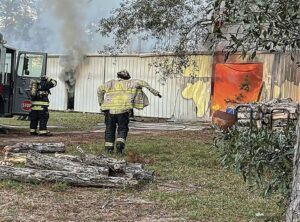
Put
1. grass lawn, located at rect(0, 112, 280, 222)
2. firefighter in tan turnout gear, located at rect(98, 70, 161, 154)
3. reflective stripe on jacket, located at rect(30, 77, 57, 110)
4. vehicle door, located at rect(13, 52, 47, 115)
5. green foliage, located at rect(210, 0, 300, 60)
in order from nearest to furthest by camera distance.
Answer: green foliage, located at rect(210, 0, 300, 60), grass lawn, located at rect(0, 112, 280, 222), firefighter in tan turnout gear, located at rect(98, 70, 161, 154), reflective stripe on jacket, located at rect(30, 77, 57, 110), vehicle door, located at rect(13, 52, 47, 115)

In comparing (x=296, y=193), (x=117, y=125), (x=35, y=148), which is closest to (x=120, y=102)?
(x=117, y=125)

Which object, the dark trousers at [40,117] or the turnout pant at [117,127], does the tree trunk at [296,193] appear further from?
the dark trousers at [40,117]

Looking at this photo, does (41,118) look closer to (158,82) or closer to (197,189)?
(197,189)

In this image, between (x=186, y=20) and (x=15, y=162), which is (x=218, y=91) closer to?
(x=186, y=20)

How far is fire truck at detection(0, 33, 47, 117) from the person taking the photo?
42.3ft

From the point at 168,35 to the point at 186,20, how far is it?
0.72 m

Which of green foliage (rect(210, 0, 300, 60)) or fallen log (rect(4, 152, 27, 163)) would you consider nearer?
green foliage (rect(210, 0, 300, 60))

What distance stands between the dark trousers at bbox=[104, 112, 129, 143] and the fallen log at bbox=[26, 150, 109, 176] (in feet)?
8.74

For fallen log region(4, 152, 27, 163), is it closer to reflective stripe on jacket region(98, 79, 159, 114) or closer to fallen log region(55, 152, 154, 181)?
fallen log region(55, 152, 154, 181)

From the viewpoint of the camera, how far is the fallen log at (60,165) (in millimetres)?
6211

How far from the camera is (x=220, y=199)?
19.1ft

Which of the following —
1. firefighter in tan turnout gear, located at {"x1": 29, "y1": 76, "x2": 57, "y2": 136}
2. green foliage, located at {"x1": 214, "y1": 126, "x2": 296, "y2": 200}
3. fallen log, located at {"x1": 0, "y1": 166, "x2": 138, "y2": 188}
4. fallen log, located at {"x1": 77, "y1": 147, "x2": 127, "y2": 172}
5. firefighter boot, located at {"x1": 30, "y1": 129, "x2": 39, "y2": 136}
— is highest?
firefighter in tan turnout gear, located at {"x1": 29, "y1": 76, "x2": 57, "y2": 136}

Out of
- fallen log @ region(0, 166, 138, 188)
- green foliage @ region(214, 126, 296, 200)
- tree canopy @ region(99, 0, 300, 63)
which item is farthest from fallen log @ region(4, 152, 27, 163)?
green foliage @ region(214, 126, 296, 200)

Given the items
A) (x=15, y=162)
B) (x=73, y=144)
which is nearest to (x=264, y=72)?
(x=73, y=144)
